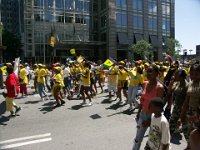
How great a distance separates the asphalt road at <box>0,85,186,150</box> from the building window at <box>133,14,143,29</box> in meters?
46.3

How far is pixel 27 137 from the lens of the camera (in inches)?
256

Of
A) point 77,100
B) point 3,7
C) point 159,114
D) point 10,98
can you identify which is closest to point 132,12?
point 77,100

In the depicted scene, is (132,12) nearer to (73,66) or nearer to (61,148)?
(73,66)

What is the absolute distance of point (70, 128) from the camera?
285 inches

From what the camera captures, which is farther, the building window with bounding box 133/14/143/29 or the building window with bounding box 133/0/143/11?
the building window with bounding box 133/0/143/11

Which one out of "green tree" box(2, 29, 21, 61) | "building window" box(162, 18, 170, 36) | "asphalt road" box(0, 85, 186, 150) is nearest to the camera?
"asphalt road" box(0, 85, 186, 150)

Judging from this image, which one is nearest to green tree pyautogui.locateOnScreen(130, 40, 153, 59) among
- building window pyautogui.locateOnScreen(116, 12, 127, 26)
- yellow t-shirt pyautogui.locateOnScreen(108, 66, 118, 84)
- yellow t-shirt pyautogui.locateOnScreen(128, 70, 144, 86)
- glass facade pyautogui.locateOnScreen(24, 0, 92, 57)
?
building window pyautogui.locateOnScreen(116, 12, 127, 26)

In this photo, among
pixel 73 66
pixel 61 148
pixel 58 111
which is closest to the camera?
pixel 61 148

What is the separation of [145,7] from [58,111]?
50090mm

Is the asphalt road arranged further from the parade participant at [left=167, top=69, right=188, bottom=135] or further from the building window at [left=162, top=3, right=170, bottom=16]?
the building window at [left=162, top=3, right=170, bottom=16]

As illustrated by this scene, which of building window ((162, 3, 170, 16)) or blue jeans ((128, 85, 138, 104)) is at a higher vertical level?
building window ((162, 3, 170, 16))

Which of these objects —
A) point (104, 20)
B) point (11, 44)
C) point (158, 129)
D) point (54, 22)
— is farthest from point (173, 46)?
point (158, 129)

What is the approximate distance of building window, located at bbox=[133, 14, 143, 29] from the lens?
181ft

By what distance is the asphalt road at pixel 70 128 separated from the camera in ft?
19.3
